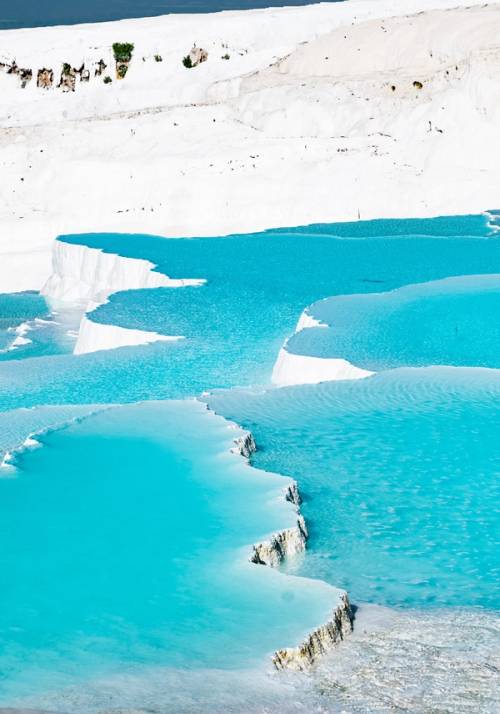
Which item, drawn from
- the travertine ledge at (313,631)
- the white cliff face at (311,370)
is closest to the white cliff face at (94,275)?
the white cliff face at (311,370)

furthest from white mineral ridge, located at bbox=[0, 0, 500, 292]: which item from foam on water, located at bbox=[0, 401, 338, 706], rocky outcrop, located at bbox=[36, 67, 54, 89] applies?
foam on water, located at bbox=[0, 401, 338, 706]

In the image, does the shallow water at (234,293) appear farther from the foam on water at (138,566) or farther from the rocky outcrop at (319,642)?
the rocky outcrop at (319,642)

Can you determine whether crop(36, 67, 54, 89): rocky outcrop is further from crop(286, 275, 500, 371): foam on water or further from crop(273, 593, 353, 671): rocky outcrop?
crop(273, 593, 353, 671): rocky outcrop

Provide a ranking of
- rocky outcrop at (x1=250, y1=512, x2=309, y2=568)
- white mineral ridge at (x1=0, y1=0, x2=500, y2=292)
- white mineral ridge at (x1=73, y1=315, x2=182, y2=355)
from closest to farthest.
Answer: rocky outcrop at (x1=250, y1=512, x2=309, y2=568), white mineral ridge at (x1=73, y1=315, x2=182, y2=355), white mineral ridge at (x1=0, y1=0, x2=500, y2=292)

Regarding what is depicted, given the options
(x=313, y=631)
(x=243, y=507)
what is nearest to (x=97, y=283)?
(x=243, y=507)

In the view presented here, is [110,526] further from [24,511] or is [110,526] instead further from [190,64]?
[190,64]
